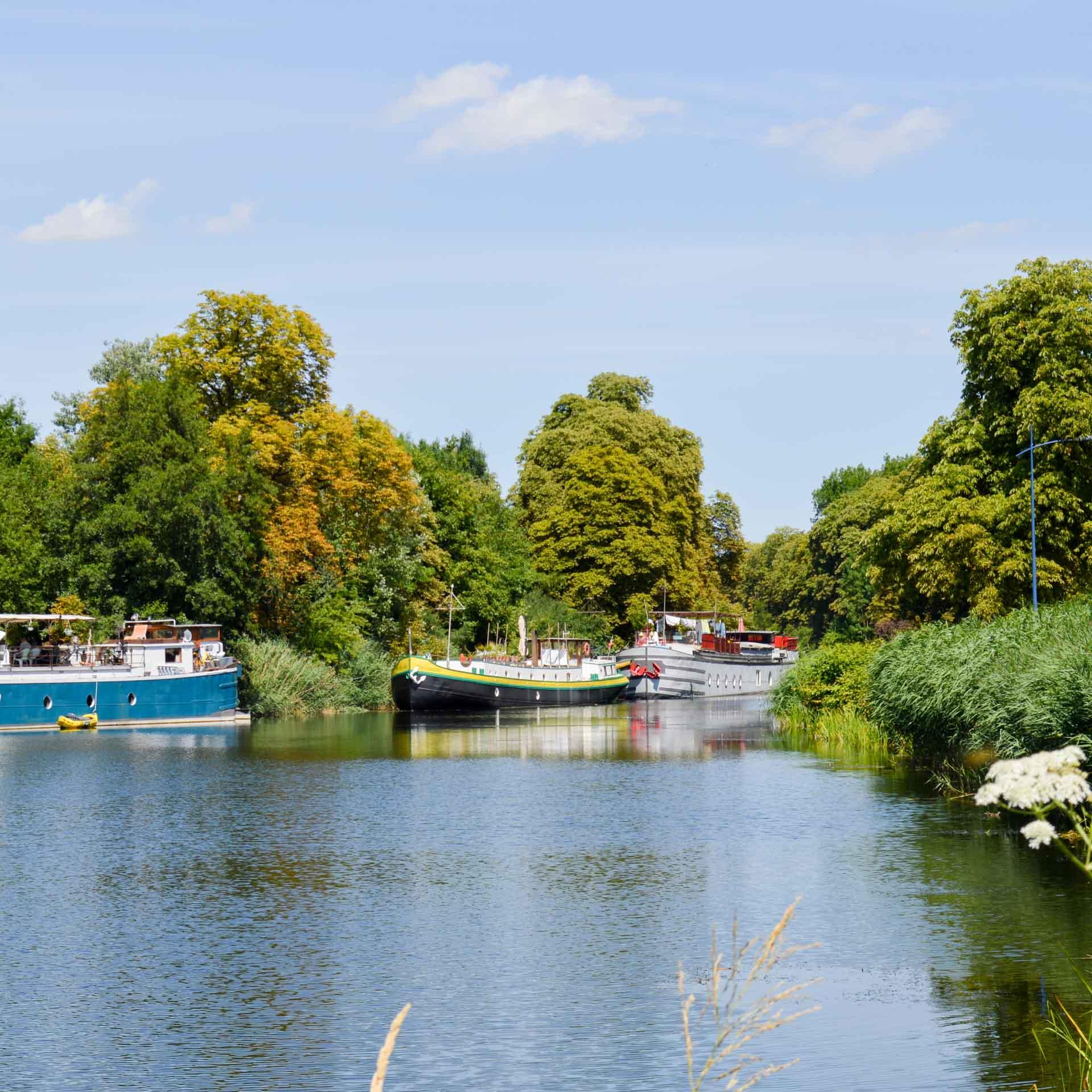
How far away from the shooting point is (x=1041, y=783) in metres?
6.75

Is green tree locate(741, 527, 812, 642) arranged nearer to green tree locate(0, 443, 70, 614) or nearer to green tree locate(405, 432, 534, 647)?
green tree locate(405, 432, 534, 647)

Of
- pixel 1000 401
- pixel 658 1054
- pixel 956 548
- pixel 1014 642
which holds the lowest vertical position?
pixel 658 1054

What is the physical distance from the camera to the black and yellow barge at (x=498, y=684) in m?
68.2

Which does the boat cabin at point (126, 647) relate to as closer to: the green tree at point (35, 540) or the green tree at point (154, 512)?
the green tree at point (154, 512)

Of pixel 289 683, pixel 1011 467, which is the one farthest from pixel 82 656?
pixel 1011 467

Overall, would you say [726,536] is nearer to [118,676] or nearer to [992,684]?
[118,676]

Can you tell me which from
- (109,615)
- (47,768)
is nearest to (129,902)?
(47,768)

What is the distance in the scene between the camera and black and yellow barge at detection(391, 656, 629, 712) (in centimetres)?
6819

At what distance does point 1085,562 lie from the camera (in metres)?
50.7

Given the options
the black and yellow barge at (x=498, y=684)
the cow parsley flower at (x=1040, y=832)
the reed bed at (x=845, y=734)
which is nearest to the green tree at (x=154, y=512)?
the black and yellow barge at (x=498, y=684)

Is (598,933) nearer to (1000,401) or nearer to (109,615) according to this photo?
(1000,401)

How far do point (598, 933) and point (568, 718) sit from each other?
49.3 metres

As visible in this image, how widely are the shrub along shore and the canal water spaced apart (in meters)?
1.69

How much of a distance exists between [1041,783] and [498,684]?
6637 centimetres
